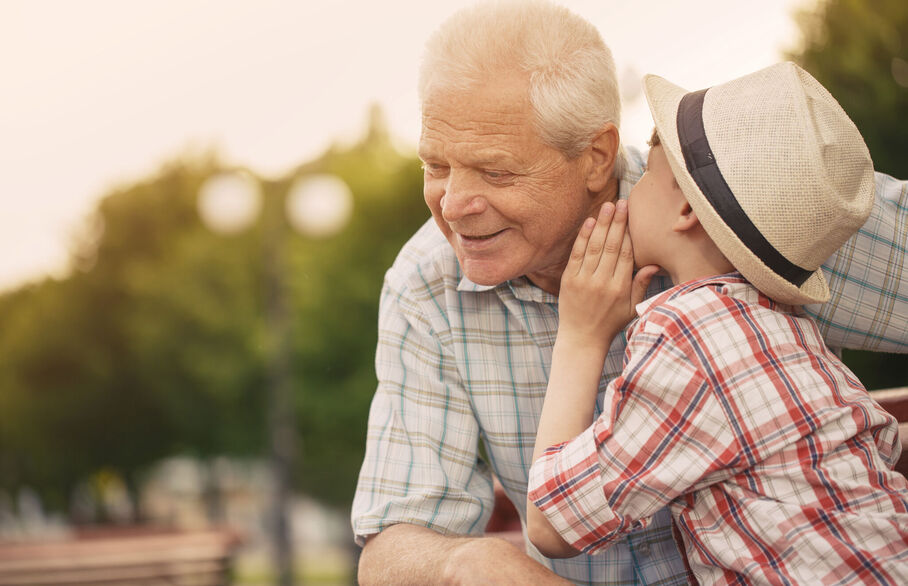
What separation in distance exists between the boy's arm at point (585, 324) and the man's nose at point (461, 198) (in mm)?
254

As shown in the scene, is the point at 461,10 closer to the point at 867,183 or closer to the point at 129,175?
the point at 867,183

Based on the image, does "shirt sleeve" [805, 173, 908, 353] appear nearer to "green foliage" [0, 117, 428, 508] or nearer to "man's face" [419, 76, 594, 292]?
"man's face" [419, 76, 594, 292]

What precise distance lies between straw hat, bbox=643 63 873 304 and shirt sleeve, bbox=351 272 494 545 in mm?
885

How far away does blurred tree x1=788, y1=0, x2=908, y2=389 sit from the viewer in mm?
8547

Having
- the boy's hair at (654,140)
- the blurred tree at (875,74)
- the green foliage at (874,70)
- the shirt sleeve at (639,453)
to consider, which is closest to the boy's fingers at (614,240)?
the boy's hair at (654,140)

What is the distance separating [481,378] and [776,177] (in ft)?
3.19

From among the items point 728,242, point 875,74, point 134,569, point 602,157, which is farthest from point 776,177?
point 134,569

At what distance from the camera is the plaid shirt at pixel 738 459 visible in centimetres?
163

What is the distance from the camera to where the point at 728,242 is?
175 centimetres

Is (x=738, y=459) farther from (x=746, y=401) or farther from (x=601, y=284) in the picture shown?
(x=601, y=284)

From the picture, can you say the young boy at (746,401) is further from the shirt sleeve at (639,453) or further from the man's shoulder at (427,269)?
the man's shoulder at (427,269)

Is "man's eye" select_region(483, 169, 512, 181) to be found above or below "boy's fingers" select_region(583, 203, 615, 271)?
above

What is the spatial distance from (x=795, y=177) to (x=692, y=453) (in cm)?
54

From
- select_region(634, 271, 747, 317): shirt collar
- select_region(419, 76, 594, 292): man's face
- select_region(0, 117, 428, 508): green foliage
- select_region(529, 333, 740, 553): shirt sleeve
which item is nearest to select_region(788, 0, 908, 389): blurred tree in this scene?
select_region(419, 76, 594, 292): man's face
